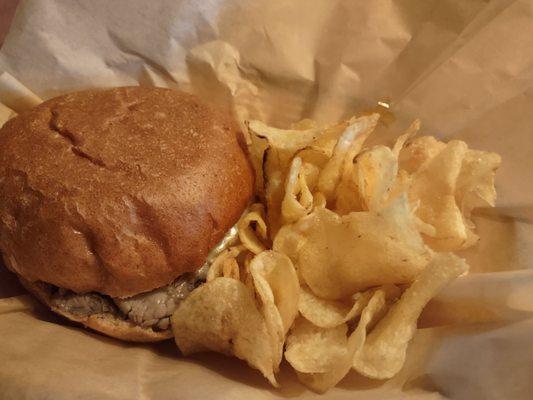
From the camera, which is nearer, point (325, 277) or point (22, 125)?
point (325, 277)

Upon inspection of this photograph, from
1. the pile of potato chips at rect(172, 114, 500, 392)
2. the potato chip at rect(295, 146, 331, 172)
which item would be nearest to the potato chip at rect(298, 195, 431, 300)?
the pile of potato chips at rect(172, 114, 500, 392)

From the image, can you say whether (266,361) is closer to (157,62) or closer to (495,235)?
(495,235)

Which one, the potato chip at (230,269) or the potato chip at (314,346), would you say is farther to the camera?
the potato chip at (230,269)

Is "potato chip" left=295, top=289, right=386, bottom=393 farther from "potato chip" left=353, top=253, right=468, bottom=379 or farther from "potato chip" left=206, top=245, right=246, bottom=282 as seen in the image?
"potato chip" left=206, top=245, right=246, bottom=282

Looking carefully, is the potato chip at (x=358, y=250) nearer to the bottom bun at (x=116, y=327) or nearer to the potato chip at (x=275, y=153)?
the potato chip at (x=275, y=153)

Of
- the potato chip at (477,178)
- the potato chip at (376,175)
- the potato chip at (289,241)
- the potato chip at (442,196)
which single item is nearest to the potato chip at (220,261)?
the potato chip at (289,241)

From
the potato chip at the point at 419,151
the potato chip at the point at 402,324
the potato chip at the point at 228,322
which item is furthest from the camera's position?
the potato chip at the point at 419,151

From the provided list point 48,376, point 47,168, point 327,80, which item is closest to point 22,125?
point 47,168
